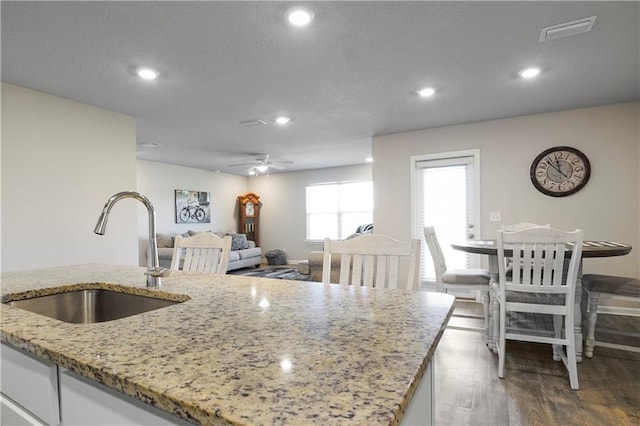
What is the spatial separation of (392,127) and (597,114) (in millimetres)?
2235

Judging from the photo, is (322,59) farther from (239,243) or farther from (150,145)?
(239,243)

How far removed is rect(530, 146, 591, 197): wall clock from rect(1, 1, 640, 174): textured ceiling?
534mm

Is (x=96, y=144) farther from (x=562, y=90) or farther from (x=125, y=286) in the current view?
(x=562, y=90)

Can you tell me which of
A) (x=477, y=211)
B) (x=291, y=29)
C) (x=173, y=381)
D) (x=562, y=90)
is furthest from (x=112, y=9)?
(x=477, y=211)

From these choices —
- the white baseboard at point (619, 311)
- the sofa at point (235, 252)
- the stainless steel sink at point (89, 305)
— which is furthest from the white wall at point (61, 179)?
the white baseboard at point (619, 311)

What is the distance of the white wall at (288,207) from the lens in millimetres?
7961

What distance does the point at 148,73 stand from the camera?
272cm

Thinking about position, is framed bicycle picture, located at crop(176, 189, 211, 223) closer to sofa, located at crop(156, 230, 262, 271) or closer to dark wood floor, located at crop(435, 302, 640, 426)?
sofa, located at crop(156, 230, 262, 271)

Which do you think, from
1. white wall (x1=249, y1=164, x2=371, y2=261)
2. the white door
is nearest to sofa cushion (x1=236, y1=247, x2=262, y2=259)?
white wall (x1=249, y1=164, x2=371, y2=261)

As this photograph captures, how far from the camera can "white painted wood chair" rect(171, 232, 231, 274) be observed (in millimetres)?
1862

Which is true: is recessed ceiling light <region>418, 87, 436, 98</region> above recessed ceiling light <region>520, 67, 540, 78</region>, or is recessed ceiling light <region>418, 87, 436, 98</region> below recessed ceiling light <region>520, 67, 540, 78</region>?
below

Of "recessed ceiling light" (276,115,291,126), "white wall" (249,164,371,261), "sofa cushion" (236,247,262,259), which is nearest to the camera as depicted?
"recessed ceiling light" (276,115,291,126)

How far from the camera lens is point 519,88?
315 centimetres

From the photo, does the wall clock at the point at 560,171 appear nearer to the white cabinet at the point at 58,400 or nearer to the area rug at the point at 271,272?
the area rug at the point at 271,272
